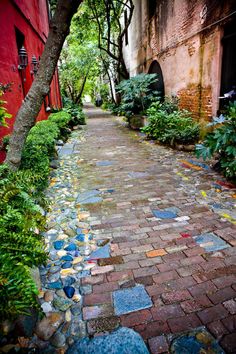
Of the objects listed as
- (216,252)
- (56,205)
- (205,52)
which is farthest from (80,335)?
(205,52)

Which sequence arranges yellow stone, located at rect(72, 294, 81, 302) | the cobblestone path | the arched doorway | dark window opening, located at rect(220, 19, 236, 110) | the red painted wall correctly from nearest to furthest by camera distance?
the cobblestone path, yellow stone, located at rect(72, 294, 81, 302), the red painted wall, dark window opening, located at rect(220, 19, 236, 110), the arched doorway

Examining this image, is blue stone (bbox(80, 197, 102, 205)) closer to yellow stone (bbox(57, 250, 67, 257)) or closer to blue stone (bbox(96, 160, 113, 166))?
yellow stone (bbox(57, 250, 67, 257))

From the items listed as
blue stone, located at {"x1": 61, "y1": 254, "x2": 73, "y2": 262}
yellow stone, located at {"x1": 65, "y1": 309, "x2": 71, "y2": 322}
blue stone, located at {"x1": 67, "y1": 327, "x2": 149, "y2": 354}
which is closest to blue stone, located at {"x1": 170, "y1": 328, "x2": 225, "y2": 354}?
blue stone, located at {"x1": 67, "y1": 327, "x2": 149, "y2": 354}

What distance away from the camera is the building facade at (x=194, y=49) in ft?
20.1

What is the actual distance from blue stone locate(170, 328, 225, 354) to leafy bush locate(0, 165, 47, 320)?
1006mm

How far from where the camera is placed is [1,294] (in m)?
1.39

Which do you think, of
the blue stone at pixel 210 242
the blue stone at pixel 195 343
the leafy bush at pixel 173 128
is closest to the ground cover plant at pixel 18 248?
the blue stone at pixel 195 343

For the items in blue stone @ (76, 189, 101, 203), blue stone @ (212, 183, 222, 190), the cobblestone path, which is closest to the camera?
the cobblestone path

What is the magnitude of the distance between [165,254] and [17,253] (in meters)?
1.53

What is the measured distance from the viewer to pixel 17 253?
1803mm

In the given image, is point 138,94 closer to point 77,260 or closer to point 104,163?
point 104,163

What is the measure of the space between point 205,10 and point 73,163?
540 centimetres

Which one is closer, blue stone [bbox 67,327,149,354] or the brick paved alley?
blue stone [bbox 67,327,149,354]

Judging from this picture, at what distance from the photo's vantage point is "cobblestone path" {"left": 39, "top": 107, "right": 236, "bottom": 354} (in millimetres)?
1894
